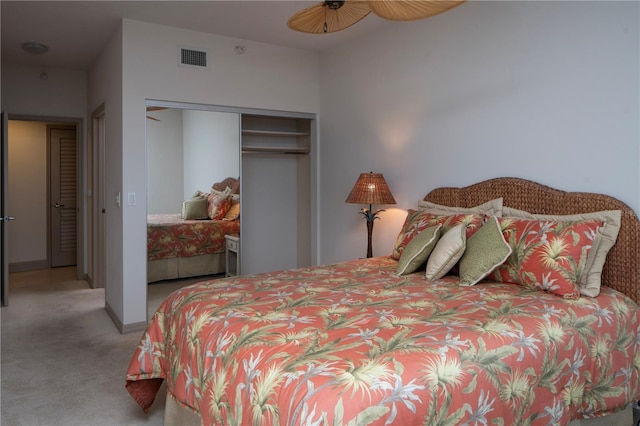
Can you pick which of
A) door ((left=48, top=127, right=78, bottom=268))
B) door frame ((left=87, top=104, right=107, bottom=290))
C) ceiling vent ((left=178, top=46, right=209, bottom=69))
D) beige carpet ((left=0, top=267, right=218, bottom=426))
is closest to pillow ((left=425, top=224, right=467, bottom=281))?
beige carpet ((left=0, top=267, right=218, bottom=426))

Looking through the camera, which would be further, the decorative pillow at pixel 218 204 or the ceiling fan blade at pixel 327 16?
the decorative pillow at pixel 218 204

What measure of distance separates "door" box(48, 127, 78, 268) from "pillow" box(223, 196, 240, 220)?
3514mm

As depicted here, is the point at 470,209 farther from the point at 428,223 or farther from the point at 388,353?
the point at 388,353

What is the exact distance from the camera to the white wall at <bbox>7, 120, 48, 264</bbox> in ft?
20.8

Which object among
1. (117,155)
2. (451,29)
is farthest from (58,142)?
(451,29)

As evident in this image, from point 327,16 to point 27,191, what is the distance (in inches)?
235

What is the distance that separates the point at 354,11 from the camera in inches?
90.6

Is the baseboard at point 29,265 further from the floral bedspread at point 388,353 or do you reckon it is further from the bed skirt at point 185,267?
the floral bedspread at point 388,353

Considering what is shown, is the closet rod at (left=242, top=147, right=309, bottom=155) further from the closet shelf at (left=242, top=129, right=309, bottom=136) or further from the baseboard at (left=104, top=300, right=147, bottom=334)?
the baseboard at (left=104, top=300, right=147, bottom=334)

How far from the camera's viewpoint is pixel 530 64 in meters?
2.84

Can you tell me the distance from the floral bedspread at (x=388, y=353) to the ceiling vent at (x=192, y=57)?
7.79 ft

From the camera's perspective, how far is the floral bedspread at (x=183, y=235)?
13.0 ft

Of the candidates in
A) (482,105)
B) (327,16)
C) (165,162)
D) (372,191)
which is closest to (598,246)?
(482,105)

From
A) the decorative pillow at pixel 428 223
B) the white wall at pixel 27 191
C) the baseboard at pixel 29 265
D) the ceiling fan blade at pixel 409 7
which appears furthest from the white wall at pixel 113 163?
the baseboard at pixel 29 265
